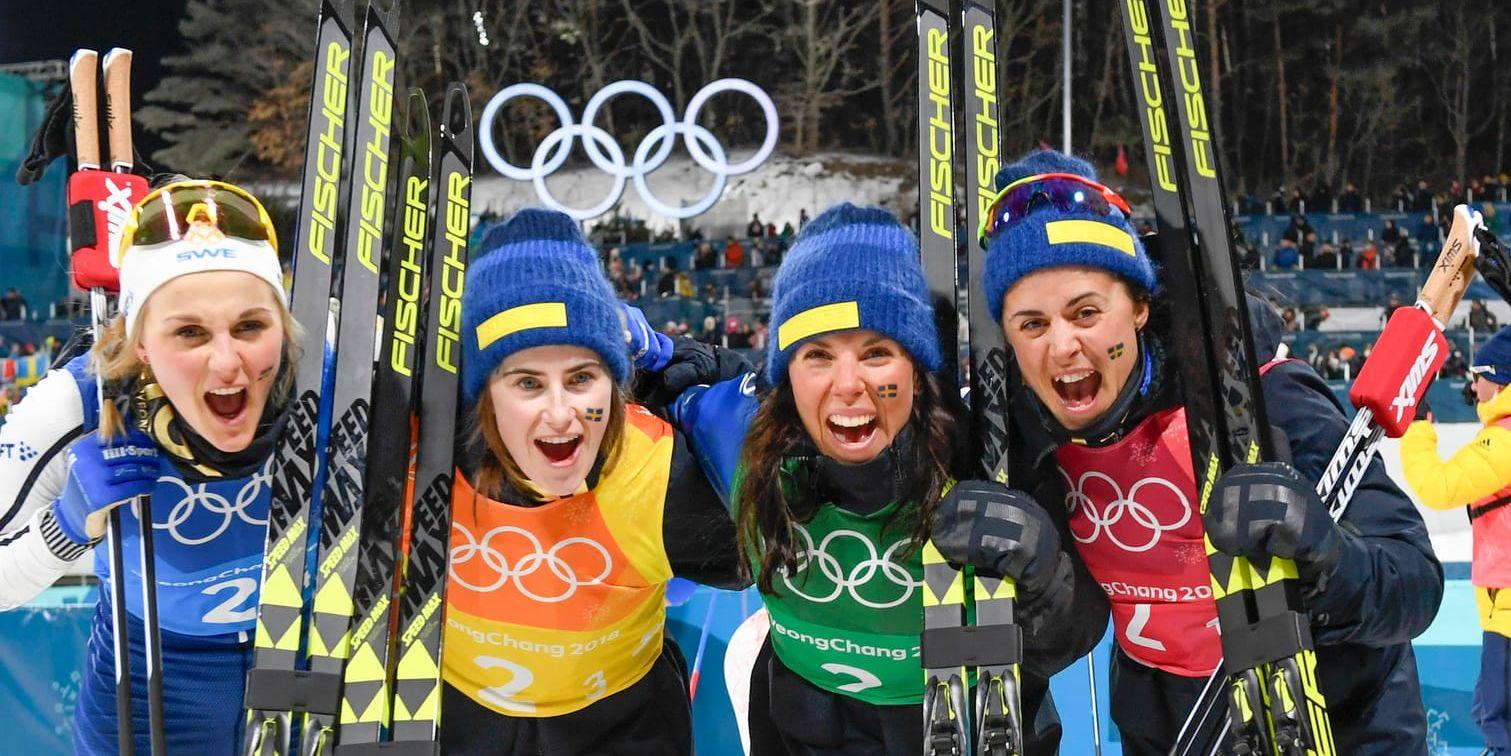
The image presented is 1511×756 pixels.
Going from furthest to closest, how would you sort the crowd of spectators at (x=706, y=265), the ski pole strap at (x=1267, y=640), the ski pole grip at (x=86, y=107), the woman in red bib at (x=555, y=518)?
the crowd of spectators at (x=706, y=265) < the ski pole grip at (x=86, y=107) < the woman in red bib at (x=555, y=518) < the ski pole strap at (x=1267, y=640)

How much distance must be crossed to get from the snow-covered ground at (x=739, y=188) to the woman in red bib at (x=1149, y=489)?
715 cm

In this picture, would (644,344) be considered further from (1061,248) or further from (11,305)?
(11,305)

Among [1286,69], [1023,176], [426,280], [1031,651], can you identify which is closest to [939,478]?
[1031,651]

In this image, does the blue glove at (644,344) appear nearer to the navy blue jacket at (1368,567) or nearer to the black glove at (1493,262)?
the navy blue jacket at (1368,567)

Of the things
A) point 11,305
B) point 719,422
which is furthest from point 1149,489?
point 11,305


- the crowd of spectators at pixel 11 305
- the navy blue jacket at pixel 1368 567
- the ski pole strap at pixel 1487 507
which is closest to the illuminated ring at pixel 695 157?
the crowd of spectators at pixel 11 305

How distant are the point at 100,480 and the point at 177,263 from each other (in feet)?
1.28

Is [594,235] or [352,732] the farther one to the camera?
[594,235]

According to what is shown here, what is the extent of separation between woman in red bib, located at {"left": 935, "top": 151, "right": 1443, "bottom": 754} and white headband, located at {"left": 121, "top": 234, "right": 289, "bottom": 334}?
125 cm

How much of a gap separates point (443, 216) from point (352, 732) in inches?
37.2

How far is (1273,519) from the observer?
1.67 m

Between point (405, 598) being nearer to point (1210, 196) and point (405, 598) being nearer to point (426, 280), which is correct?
point (426, 280)

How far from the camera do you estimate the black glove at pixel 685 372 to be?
2.51m

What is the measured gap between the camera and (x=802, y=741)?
2.20 metres
